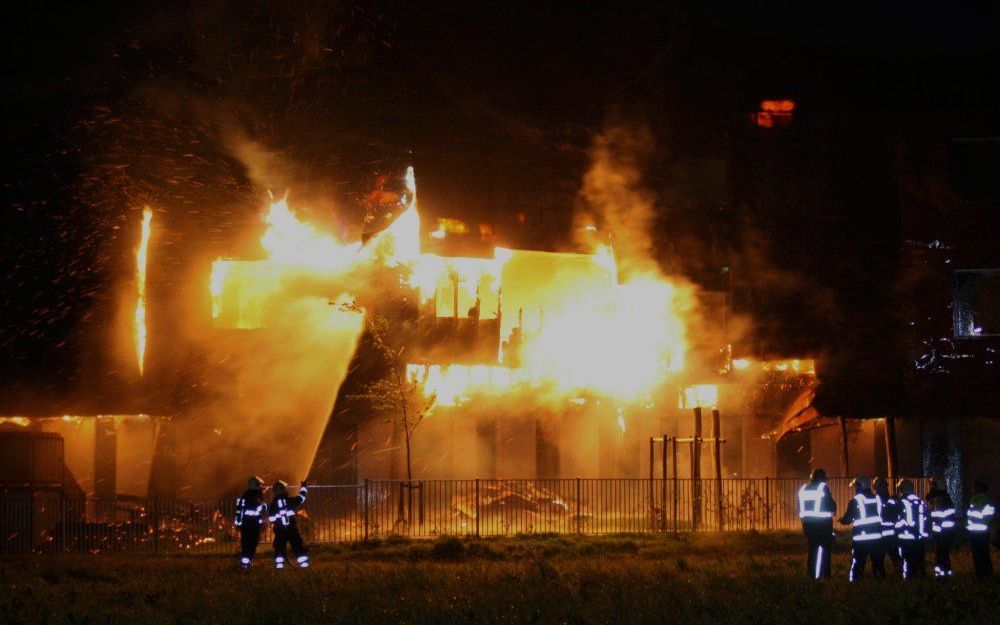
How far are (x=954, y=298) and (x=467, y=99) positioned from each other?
14.2m

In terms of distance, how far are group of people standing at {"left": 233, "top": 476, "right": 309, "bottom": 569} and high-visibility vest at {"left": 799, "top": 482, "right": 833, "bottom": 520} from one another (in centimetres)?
755

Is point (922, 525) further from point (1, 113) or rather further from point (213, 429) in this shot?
point (1, 113)

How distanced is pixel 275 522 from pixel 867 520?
8.85 metres

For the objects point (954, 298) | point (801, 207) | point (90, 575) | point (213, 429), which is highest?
point (801, 207)

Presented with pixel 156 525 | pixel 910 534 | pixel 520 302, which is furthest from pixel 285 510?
pixel 520 302

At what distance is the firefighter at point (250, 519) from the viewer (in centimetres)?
1678

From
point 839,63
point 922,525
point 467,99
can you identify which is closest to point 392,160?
point 467,99

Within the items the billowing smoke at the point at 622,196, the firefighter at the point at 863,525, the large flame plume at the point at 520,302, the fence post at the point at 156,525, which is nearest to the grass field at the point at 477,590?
the firefighter at the point at 863,525

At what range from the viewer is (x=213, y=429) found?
2927cm

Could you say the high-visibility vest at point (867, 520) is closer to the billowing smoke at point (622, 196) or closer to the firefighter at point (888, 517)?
the firefighter at point (888, 517)

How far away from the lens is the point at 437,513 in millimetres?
22359

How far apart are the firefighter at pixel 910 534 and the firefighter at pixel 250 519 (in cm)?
962

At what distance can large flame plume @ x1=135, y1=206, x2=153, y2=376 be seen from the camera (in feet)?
93.0

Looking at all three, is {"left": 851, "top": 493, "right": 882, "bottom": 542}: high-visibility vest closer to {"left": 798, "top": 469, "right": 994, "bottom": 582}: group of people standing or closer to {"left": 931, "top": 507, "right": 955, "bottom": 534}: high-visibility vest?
{"left": 798, "top": 469, "right": 994, "bottom": 582}: group of people standing
